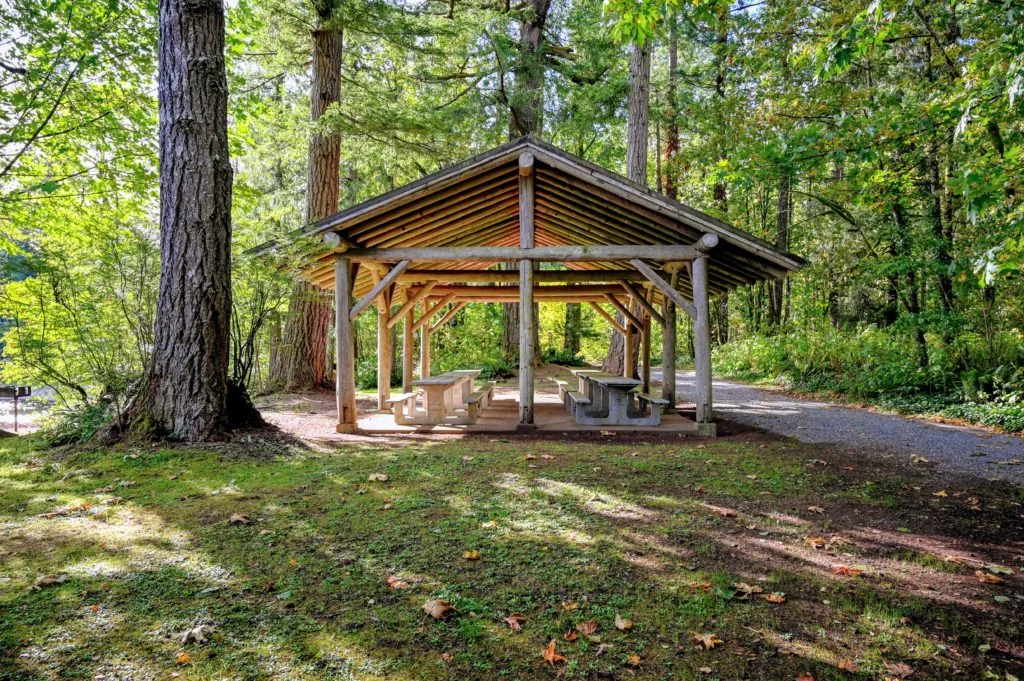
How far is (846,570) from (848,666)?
115cm

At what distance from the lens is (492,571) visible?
3217mm

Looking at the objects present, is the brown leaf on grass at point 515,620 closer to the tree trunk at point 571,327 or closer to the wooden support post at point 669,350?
the wooden support post at point 669,350

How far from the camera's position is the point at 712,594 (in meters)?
3.00

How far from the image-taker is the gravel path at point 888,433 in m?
6.34

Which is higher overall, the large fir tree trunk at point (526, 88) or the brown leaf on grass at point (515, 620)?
the large fir tree trunk at point (526, 88)

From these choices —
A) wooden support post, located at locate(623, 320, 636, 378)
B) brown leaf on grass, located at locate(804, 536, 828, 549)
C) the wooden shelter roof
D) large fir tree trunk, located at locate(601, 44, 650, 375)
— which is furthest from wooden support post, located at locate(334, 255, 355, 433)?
large fir tree trunk, located at locate(601, 44, 650, 375)

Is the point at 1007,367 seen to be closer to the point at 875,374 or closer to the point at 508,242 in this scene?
the point at 875,374

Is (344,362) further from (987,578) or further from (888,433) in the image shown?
(888,433)

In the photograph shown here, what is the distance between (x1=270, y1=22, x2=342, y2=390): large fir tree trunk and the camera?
39.6 feet

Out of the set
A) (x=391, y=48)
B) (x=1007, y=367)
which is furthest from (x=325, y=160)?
(x=1007, y=367)

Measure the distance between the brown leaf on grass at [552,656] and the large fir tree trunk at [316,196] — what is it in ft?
34.8

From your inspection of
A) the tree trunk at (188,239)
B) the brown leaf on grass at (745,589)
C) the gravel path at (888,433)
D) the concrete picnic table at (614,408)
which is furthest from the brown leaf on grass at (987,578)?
the tree trunk at (188,239)

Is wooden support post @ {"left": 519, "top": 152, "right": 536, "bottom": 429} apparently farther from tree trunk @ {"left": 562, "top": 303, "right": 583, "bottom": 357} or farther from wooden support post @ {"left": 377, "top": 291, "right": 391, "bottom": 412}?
tree trunk @ {"left": 562, "top": 303, "right": 583, "bottom": 357}

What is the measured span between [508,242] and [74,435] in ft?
28.4
